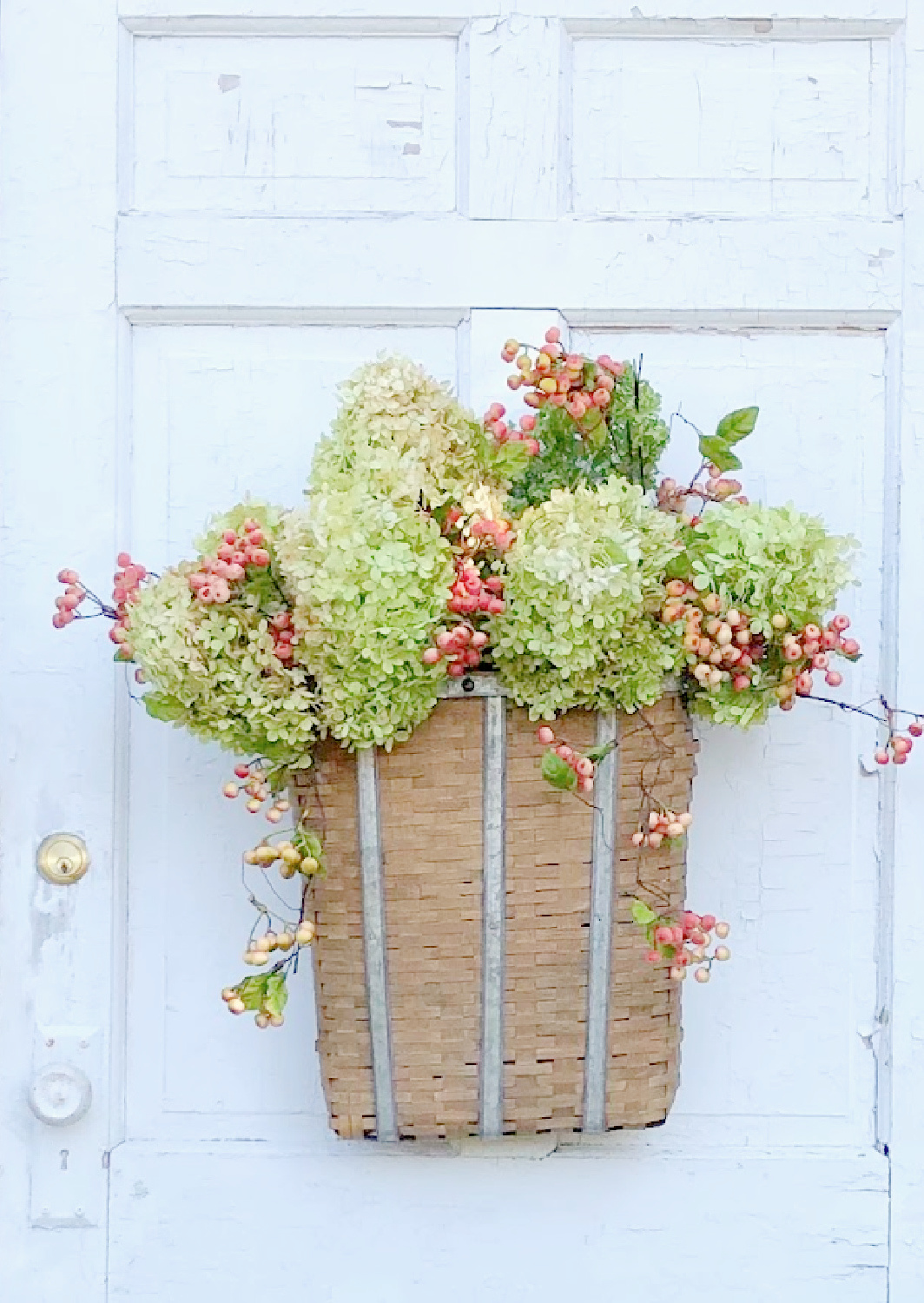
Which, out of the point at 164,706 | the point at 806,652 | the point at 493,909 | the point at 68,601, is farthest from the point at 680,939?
the point at 68,601

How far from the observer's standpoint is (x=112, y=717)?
154 centimetres

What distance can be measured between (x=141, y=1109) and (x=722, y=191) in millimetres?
1095

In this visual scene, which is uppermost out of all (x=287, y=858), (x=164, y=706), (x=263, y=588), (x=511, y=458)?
(x=511, y=458)

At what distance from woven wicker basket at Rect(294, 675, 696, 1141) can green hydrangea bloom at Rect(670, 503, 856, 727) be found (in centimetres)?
12

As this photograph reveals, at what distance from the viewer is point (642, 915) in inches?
50.8

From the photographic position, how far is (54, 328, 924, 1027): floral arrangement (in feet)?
4.04

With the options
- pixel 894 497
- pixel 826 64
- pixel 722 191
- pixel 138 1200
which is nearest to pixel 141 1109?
pixel 138 1200

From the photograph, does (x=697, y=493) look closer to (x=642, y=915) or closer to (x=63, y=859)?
(x=642, y=915)

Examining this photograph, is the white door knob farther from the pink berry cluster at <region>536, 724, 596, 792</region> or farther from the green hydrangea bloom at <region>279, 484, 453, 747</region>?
the pink berry cluster at <region>536, 724, 596, 792</region>

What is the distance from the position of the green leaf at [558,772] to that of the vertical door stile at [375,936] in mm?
151

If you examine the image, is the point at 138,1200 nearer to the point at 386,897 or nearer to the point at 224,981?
the point at 224,981

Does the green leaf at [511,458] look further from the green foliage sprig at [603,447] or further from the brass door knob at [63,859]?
the brass door knob at [63,859]

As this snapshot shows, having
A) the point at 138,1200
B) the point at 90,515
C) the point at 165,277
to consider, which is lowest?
the point at 138,1200

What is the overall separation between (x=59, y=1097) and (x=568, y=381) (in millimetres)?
864
